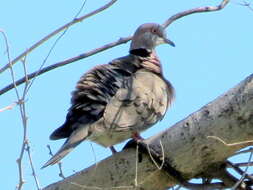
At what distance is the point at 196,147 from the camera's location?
2945 mm

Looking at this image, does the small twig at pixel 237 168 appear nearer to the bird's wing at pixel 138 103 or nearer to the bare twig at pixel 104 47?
the bare twig at pixel 104 47

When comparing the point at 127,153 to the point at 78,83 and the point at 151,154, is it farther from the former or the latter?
the point at 78,83

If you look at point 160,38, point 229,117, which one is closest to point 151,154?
point 229,117

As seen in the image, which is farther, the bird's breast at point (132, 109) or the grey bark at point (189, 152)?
the bird's breast at point (132, 109)

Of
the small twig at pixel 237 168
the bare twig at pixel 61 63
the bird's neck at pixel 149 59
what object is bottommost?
the small twig at pixel 237 168

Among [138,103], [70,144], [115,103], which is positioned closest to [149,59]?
[138,103]

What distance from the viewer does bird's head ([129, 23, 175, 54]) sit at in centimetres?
582

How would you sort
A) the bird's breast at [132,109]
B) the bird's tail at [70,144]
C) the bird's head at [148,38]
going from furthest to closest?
the bird's head at [148,38] → the bird's breast at [132,109] → the bird's tail at [70,144]

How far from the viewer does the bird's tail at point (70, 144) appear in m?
3.64

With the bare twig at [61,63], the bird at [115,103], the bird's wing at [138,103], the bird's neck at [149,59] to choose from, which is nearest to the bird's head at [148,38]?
the bird's neck at [149,59]

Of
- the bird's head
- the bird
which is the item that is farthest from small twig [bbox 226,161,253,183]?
the bird's head

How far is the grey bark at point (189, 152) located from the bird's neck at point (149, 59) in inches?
77.5

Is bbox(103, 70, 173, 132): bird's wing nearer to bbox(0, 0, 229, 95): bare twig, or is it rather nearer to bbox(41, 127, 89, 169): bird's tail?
bbox(41, 127, 89, 169): bird's tail

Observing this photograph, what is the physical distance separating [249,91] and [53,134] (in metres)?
1.62
